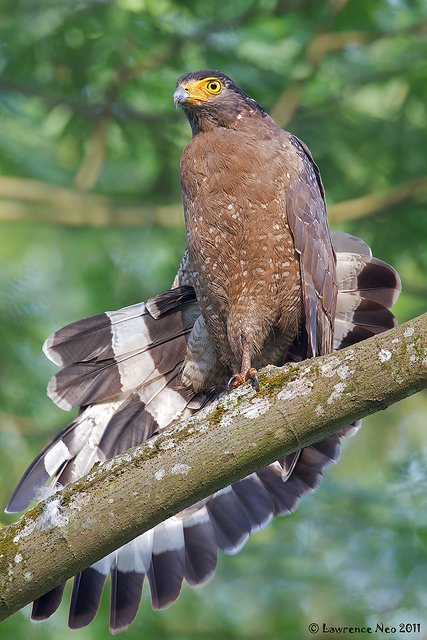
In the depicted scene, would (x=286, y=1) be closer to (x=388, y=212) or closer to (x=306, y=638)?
(x=388, y=212)

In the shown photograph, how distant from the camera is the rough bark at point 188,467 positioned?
12.8 ft

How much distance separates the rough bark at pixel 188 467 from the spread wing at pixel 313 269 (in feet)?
4.35

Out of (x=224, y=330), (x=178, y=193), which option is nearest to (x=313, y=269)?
(x=224, y=330)

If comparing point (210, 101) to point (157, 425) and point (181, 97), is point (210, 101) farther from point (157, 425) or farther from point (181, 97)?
point (157, 425)

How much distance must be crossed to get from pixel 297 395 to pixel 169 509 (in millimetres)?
714

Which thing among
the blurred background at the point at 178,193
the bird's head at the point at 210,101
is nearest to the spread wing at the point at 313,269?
the bird's head at the point at 210,101

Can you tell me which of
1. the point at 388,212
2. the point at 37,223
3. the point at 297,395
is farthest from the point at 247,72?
the point at 297,395

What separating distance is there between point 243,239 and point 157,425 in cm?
125

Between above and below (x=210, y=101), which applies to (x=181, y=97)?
above

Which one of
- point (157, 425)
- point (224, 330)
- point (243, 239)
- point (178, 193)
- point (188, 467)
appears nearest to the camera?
point (188, 467)

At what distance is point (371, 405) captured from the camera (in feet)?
12.8

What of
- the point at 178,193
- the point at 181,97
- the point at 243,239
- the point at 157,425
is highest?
the point at 181,97

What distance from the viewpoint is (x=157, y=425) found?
573 centimetres

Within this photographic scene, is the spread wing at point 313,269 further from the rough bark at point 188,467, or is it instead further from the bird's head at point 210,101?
the rough bark at point 188,467
